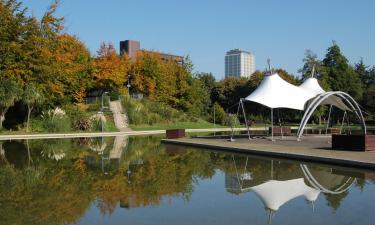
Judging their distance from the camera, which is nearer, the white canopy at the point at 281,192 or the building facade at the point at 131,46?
the white canopy at the point at 281,192

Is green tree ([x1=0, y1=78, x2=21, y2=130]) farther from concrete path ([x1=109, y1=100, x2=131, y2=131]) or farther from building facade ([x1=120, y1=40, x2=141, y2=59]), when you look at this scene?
building facade ([x1=120, y1=40, x2=141, y2=59])

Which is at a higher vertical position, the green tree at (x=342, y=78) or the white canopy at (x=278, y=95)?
the green tree at (x=342, y=78)

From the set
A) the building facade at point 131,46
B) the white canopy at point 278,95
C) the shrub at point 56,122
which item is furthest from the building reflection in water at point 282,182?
the building facade at point 131,46

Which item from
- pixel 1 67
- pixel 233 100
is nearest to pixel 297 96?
pixel 1 67

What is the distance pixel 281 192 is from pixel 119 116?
125ft

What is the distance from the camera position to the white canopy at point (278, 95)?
2847 centimetres

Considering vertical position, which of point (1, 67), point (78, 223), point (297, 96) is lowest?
point (78, 223)

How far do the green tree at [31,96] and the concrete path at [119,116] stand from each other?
844 centimetres

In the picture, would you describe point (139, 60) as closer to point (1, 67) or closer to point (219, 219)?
point (1, 67)

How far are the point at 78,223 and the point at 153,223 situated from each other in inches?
53.5

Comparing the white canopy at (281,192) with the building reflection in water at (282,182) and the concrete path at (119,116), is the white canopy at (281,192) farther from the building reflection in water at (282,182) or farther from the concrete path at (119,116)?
the concrete path at (119,116)

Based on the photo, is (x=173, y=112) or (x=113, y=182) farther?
(x=173, y=112)

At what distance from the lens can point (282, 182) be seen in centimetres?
1285

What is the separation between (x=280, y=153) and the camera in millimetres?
19547
